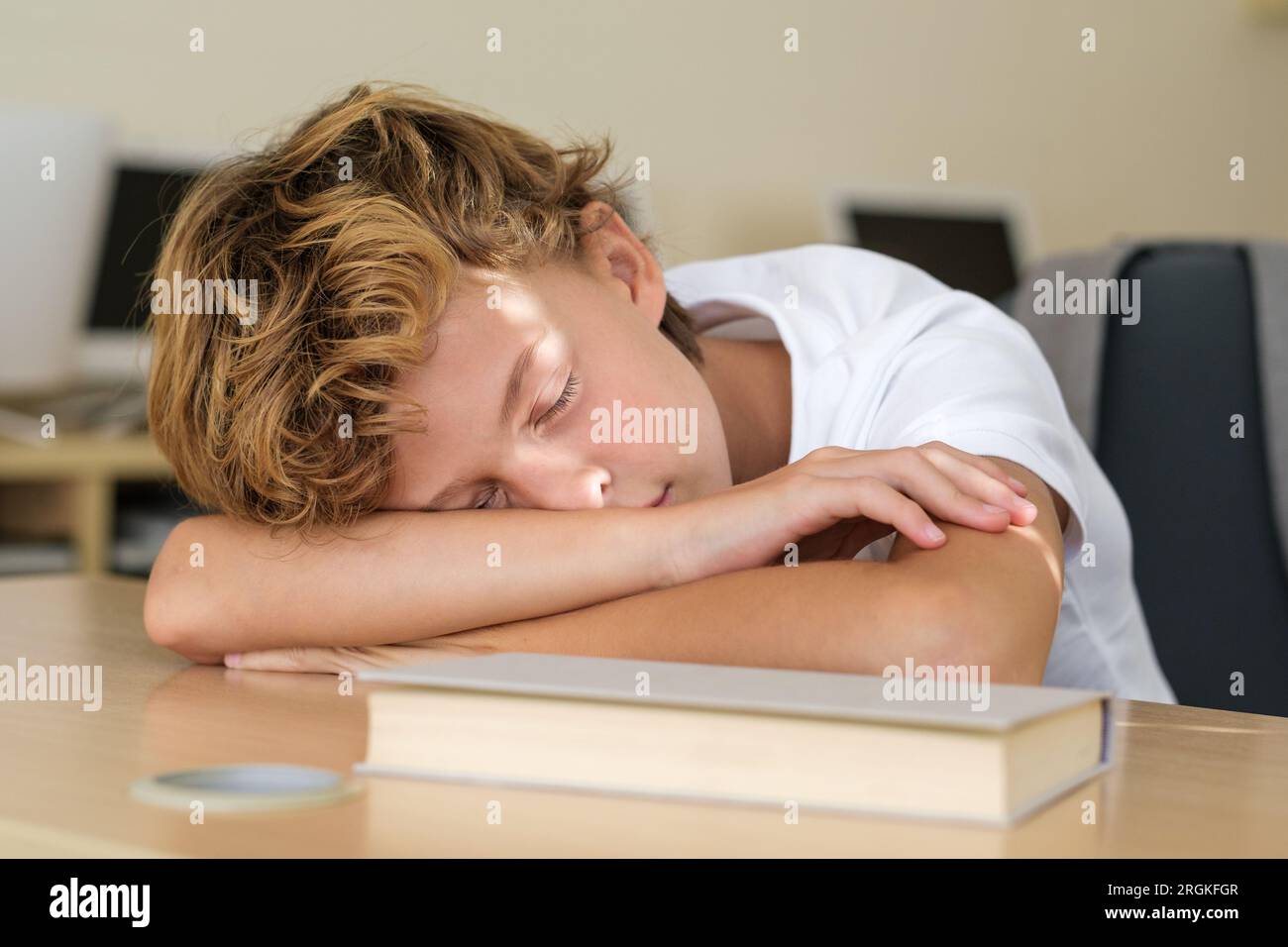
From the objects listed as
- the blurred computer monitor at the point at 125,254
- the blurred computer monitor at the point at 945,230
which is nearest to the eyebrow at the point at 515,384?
the blurred computer monitor at the point at 125,254

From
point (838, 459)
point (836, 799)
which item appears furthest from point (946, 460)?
point (836, 799)

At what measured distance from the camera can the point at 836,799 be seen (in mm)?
467

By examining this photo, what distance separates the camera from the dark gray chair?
129cm

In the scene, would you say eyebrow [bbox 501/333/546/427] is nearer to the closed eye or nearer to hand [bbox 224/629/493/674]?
the closed eye

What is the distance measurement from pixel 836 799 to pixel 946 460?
12.2 inches

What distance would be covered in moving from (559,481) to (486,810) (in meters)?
0.39

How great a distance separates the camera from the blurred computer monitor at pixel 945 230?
11.1ft

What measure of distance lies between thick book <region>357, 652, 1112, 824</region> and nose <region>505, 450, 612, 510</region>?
11.7 inches

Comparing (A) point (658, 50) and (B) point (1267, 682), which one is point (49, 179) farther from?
(B) point (1267, 682)

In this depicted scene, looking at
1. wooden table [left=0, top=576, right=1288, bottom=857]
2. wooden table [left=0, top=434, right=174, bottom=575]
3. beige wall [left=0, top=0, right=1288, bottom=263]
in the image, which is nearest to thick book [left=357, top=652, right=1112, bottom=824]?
wooden table [left=0, top=576, right=1288, bottom=857]

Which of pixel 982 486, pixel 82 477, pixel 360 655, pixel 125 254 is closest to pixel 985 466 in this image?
pixel 982 486

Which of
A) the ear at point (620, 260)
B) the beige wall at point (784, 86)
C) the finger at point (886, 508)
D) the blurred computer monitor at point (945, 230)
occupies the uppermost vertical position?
the beige wall at point (784, 86)

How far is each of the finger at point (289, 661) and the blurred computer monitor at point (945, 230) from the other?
2.67 meters

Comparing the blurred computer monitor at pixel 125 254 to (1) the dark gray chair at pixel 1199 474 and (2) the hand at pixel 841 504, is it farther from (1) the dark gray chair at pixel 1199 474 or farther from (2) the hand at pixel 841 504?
(2) the hand at pixel 841 504
